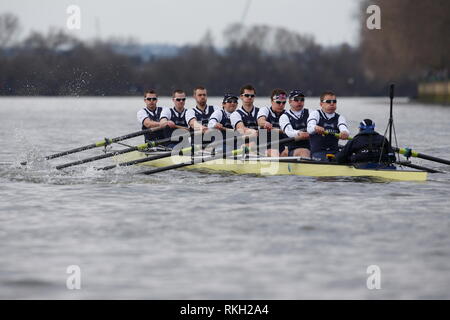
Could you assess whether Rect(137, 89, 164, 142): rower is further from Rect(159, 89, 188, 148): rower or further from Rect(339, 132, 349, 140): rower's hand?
Rect(339, 132, 349, 140): rower's hand

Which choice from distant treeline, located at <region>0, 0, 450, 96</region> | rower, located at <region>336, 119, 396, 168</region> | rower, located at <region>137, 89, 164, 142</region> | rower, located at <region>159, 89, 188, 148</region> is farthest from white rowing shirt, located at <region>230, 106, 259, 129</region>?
distant treeline, located at <region>0, 0, 450, 96</region>

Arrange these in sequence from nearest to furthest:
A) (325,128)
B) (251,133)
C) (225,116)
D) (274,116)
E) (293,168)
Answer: (293,168) → (325,128) → (251,133) → (274,116) → (225,116)

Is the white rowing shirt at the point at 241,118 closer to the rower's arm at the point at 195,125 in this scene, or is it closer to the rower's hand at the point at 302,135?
the rower's arm at the point at 195,125

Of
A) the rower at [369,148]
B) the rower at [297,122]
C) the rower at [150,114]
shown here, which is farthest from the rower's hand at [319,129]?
the rower at [150,114]

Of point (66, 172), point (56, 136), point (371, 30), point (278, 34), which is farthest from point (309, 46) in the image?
point (66, 172)

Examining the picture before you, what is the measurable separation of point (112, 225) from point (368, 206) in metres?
3.97

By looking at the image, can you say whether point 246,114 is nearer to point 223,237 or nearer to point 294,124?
point 294,124

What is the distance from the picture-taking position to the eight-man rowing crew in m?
14.9

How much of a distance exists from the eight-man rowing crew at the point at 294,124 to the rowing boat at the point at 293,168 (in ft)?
0.82

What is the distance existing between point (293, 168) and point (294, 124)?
123 centimetres

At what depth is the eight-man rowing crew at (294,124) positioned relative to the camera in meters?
14.9

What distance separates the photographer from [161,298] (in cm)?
766

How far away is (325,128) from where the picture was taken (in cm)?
1627

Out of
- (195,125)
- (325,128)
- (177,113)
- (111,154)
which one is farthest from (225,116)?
(325,128)
